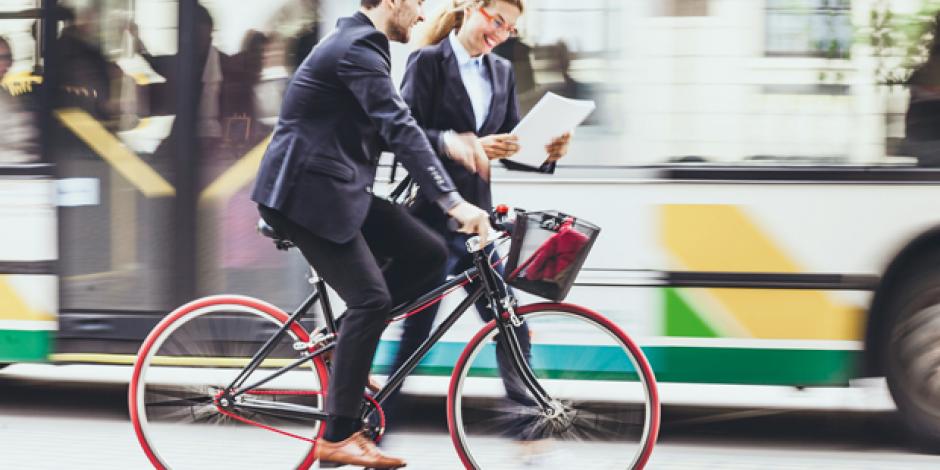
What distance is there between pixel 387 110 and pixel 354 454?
1.09 metres

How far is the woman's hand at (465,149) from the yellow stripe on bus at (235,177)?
5.73ft

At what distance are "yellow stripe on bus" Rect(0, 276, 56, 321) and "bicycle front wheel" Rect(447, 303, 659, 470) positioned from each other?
2700 mm

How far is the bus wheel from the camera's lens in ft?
16.4

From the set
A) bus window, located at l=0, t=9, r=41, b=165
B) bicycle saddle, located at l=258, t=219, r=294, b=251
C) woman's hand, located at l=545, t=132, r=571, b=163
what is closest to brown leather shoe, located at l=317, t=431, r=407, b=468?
bicycle saddle, located at l=258, t=219, r=294, b=251

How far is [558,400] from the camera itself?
3.81 meters

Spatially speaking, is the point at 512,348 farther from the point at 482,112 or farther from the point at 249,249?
the point at 249,249

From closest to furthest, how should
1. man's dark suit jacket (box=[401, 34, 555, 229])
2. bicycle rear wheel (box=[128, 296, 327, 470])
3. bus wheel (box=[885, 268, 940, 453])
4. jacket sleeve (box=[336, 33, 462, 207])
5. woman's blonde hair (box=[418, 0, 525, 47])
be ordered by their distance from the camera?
jacket sleeve (box=[336, 33, 462, 207]) < bicycle rear wheel (box=[128, 296, 327, 470]) < man's dark suit jacket (box=[401, 34, 555, 229]) < woman's blonde hair (box=[418, 0, 525, 47]) < bus wheel (box=[885, 268, 940, 453])

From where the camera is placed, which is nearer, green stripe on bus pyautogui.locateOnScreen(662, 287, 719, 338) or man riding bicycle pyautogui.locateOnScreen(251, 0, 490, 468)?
man riding bicycle pyautogui.locateOnScreen(251, 0, 490, 468)

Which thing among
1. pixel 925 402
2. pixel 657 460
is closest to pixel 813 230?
pixel 925 402

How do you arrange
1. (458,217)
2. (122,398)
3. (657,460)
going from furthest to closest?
(122,398) < (657,460) < (458,217)

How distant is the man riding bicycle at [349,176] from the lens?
3512 millimetres

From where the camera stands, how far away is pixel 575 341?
3.75 m

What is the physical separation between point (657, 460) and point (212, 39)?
9.28ft

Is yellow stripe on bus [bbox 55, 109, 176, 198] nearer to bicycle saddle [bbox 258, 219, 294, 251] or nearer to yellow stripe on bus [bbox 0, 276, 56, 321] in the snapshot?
yellow stripe on bus [bbox 0, 276, 56, 321]
